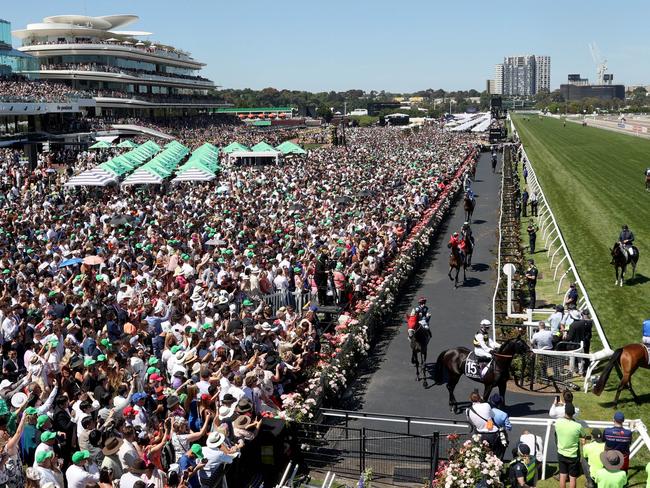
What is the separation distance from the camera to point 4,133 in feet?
160

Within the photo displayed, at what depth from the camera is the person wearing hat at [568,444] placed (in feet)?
25.7

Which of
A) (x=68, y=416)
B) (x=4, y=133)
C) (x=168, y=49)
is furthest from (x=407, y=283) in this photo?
(x=168, y=49)

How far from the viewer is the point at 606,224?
2548 centimetres

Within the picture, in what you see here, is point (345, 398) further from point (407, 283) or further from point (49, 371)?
point (407, 283)

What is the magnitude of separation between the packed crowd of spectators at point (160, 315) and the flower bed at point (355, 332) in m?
0.29

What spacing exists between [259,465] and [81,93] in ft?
208

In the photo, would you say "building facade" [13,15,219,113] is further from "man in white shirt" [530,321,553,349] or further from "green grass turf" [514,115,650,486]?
"man in white shirt" [530,321,553,349]

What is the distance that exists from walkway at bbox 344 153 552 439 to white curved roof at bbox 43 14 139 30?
239 feet

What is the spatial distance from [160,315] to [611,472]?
7525 millimetres

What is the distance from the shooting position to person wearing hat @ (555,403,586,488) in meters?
7.82

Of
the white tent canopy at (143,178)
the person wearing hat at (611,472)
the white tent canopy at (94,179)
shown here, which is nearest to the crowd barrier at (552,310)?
the person wearing hat at (611,472)

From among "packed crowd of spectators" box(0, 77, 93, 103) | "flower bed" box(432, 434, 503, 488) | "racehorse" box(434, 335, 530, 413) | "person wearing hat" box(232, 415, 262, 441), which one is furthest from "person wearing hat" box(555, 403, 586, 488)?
"packed crowd of spectators" box(0, 77, 93, 103)

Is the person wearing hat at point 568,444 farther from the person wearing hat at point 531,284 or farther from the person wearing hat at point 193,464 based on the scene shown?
the person wearing hat at point 531,284

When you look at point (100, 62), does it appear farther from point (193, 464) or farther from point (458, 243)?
point (193, 464)
